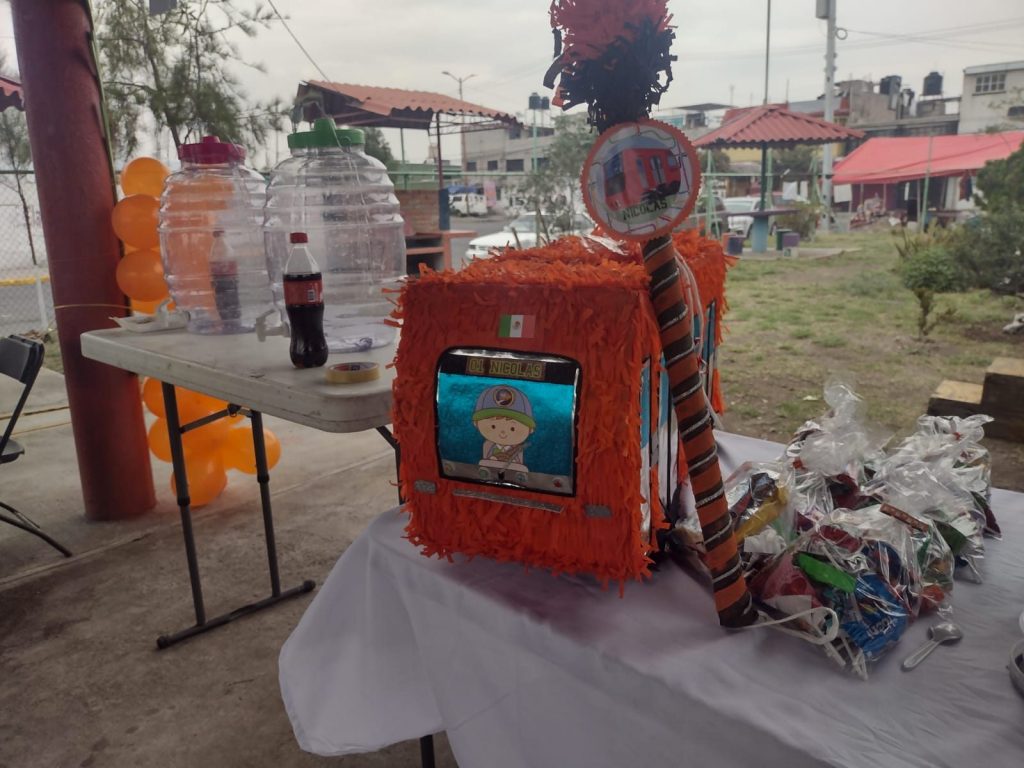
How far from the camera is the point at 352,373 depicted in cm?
124

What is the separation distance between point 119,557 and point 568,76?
105 inches

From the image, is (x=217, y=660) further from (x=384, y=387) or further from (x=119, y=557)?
(x=384, y=387)

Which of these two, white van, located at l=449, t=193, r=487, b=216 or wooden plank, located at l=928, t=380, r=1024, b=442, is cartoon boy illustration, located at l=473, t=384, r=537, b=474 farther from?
white van, located at l=449, t=193, r=487, b=216

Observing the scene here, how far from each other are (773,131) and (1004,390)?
331 inches

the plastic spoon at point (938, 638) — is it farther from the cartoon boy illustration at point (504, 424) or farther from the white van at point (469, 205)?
the white van at point (469, 205)

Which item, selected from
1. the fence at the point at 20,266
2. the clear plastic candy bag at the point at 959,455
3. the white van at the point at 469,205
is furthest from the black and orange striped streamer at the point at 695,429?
the white van at the point at 469,205

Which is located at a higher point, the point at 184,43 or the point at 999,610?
the point at 184,43

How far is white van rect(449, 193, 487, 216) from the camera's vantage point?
1925 centimetres

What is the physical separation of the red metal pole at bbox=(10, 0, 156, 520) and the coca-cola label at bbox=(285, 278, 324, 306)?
1866mm

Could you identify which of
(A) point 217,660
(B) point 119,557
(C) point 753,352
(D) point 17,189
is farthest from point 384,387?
(D) point 17,189

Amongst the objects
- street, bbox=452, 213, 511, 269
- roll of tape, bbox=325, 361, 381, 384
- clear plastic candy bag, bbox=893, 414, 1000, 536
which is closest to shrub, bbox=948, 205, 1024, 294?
clear plastic candy bag, bbox=893, 414, 1000, 536

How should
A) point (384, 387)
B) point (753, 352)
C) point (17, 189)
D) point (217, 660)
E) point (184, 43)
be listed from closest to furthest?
point (384, 387) < point (217, 660) < point (184, 43) < point (753, 352) < point (17, 189)

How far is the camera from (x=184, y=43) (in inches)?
212

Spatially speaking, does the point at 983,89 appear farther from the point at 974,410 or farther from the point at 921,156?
the point at 974,410
